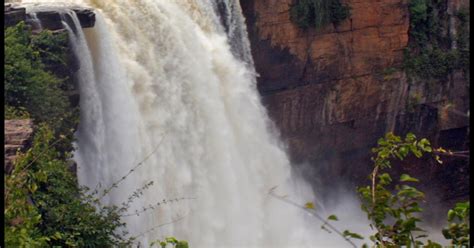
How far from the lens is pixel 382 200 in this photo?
3.94m

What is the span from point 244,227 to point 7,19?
613cm

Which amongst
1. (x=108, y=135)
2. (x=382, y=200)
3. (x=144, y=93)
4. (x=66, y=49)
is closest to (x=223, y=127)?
(x=144, y=93)

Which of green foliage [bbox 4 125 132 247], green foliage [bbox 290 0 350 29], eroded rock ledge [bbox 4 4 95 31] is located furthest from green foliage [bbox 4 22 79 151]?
green foliage [bbox 290 0 350 29]

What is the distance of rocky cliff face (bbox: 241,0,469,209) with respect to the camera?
54.8ft

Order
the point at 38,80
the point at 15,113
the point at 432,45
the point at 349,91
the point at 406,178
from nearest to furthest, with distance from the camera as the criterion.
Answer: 1. the point at 406,178
2. the point at 15,113
3. the point at 38,80
4. the point at 349,91
5. the point at 432,45

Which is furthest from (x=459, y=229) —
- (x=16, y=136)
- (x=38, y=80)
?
(x=38, y=80)

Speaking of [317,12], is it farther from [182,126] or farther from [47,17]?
[47,17]

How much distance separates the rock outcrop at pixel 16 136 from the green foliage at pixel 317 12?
915cm

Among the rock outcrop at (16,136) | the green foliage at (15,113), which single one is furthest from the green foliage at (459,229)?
the green foliage at (15,113)

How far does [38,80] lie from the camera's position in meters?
9.80

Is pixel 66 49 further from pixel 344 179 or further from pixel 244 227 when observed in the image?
pixel 344 179

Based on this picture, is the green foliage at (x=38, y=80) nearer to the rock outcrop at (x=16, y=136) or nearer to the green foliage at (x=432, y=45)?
the rock outcrop at (x=16, y=136)

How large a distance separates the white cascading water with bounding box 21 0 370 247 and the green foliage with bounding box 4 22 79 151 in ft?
1.83

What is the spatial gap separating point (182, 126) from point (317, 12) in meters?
5.31
